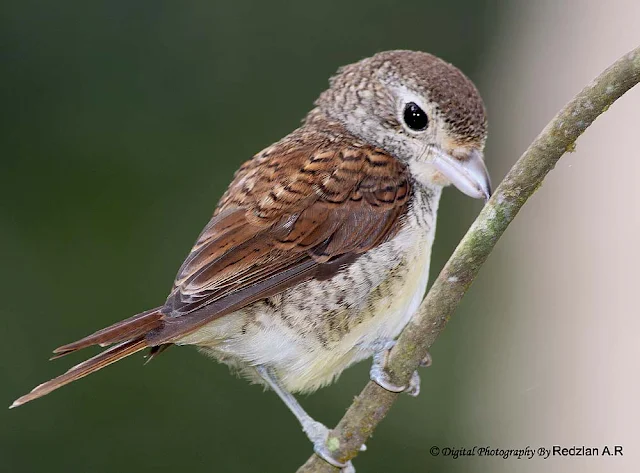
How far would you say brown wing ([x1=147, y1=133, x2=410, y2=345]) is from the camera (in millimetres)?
2818

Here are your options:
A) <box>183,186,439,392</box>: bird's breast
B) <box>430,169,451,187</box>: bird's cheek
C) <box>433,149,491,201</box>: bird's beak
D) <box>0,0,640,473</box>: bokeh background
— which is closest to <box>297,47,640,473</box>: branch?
<box>183,186,439,392</box>: bird's breast

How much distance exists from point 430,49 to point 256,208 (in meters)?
2.91

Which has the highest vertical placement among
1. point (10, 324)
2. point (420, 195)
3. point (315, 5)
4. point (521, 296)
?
point (315, 5)

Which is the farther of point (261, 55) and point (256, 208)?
point (261, 55)

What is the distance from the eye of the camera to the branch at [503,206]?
2242 millimetres

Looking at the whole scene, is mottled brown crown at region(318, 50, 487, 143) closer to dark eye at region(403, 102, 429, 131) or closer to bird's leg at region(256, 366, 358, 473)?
dark eye at region(403, 102, 429, 131)

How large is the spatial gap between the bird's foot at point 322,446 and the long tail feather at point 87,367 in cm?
59

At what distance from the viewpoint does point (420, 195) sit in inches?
125

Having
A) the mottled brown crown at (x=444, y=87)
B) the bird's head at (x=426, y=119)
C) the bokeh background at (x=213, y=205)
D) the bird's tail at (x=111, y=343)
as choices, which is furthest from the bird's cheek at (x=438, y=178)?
the bokeh background at (x=213, y=205)

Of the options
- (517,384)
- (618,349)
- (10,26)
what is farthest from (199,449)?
(10,26)

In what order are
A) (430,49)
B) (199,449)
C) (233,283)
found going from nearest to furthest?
1. (233,283)
2. (199,449)
3. (430,49)

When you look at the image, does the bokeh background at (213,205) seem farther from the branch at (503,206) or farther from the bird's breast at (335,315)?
the branch at (503,206)

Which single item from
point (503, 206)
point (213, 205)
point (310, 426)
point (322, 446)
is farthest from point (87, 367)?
point (213, 205)

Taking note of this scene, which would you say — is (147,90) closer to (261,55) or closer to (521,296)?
(261,55)
